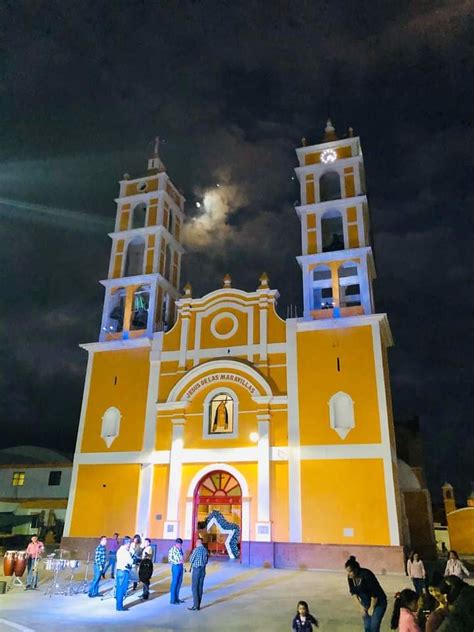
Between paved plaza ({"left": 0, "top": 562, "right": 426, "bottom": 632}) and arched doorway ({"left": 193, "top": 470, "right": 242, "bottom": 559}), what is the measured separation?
4.56 metres

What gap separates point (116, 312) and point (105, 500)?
31.0 feet

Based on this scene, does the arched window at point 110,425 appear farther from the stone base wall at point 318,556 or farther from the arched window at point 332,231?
the arched window at point 332,231

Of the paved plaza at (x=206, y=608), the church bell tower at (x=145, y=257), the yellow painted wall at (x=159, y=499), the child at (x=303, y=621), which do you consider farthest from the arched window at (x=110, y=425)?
the child at (x=303, y=621)

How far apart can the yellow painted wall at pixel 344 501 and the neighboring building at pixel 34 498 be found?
1782cm

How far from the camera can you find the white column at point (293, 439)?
19.2m

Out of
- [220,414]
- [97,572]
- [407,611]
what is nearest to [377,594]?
[407,611]

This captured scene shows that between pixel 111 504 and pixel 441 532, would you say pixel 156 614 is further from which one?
pixel 441 532

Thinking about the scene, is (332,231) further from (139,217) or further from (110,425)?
(110,425)

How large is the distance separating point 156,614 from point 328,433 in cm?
1108

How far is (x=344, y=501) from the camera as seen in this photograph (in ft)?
62.4

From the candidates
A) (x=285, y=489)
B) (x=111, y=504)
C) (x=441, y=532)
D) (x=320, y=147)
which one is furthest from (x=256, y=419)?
(x=441, y=532)

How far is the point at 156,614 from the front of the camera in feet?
34.5

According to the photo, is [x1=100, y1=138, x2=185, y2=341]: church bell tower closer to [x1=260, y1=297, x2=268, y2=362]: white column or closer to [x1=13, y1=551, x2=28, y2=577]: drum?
[x1=260, y1=297, x2=268, y2=362]: white column

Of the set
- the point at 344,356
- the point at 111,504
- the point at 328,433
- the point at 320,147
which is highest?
the point at 320,147
